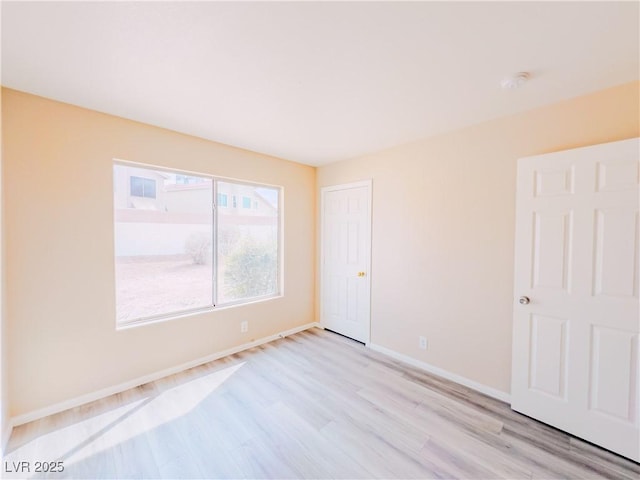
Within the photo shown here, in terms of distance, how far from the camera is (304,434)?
6.20 ft

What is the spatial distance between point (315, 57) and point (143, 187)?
208cm

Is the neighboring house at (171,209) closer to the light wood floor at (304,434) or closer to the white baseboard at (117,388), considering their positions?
the white baseboard at (117,388)

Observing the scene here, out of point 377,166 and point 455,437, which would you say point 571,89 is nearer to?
point 377,166

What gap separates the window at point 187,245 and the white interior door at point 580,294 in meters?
2.81

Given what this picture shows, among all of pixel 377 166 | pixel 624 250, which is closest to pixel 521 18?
pixel 624 250

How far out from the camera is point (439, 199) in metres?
2.72

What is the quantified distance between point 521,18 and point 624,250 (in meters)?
1.59

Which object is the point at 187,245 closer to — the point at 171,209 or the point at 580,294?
the point at 171,209

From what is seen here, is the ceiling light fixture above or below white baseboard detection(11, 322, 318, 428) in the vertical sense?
above

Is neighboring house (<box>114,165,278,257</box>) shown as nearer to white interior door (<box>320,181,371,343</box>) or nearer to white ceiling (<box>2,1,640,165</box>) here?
white ceiling (<box>2,1,640,165</box>)

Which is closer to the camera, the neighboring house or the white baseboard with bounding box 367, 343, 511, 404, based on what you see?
the white baseboard with bounding box 367, 343, 511, 404

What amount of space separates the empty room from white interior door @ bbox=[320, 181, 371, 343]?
372 mm

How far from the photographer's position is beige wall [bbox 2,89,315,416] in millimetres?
1929

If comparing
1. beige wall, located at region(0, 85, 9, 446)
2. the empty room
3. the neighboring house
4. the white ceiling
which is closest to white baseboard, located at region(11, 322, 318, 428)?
the empty room
